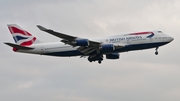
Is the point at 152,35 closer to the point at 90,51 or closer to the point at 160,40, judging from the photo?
the point at 160,40

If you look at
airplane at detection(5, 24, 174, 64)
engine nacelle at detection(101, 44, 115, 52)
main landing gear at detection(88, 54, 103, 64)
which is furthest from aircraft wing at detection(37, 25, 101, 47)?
main landing gear at detection(88, 54, 103, 64)

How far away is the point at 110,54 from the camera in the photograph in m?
99.8

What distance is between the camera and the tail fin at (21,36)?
98.5 meters

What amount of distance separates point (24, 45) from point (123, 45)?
18647mm

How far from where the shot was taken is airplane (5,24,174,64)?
91.1 meters

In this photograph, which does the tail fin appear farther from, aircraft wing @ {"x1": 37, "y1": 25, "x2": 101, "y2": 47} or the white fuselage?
aircraft wing @ {"x1": 37, "y1": 25, "x2": 101, "y2": 47}

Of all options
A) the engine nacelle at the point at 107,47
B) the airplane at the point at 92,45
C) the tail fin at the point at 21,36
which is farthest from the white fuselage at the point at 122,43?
the tail fin at the point at 21,36

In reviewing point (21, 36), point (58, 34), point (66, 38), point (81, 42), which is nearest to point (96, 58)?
point (81, 42)

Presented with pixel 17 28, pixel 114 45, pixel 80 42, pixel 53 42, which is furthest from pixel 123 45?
pixel 17 28

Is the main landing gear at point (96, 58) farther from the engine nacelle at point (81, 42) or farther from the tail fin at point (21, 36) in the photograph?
the tail fin at point (21, 36)

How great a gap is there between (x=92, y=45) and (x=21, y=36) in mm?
Result: 14913

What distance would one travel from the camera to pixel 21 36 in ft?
327

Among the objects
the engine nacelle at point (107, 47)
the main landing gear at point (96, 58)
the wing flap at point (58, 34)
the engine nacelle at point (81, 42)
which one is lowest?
the main landing gear at point (96, 58)

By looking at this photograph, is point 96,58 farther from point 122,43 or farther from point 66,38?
point 66,38
